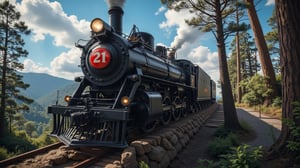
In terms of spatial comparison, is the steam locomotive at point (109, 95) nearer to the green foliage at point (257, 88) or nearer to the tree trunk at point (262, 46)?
the green foliage at point (257, 88)

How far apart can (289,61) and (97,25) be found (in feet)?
16.3

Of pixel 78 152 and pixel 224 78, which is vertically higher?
pixel 224 78

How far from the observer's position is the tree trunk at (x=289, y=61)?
4.32m

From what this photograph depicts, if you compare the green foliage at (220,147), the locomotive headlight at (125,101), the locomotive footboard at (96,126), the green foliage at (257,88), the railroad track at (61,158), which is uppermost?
the green foliage at (257,88)

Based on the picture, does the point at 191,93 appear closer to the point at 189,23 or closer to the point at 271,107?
the point at 189,23

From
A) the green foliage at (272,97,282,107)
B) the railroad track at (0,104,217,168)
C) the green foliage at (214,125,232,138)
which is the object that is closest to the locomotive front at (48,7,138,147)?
the railroad track at (0,104,217,168)

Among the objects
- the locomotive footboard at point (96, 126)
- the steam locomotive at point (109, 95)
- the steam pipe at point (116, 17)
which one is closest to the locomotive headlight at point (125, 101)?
the steam locomotive at point (109, 95)

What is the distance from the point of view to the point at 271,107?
1445cm

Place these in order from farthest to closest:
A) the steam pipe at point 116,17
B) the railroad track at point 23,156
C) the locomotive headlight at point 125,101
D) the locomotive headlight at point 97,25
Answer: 1. the steam pipe at point 116,17
2. the locomotive headlight at point 97,25
3. the locomotive headlight at point 125,101
4. the railroad track at point 23,156

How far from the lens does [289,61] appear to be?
14.5 ft

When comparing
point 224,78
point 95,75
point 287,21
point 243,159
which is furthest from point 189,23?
point 243,159

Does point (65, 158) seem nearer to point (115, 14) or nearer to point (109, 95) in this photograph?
point (109, 95)

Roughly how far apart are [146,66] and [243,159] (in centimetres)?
363

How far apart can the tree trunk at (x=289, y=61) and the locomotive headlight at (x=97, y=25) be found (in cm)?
461
